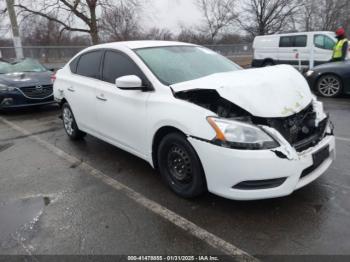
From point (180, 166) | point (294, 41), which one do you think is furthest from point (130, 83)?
point (294, 41)

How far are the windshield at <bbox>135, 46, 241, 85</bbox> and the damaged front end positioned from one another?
0.52 m

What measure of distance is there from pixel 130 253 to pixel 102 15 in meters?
17.2

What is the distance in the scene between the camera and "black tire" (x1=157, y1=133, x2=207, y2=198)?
2980 millimetres

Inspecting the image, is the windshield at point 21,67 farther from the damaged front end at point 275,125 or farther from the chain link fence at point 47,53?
the damaged front end at point 275,125

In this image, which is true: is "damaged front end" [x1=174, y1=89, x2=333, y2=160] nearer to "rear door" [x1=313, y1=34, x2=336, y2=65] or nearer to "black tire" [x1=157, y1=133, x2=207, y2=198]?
"black tire" [x1=157, y1=133, x2=207, y2=198]

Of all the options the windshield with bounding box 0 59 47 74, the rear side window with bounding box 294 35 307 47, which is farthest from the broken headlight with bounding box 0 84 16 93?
the rear side window with bounding box 294 35 307 47

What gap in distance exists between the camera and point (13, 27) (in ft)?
41.1

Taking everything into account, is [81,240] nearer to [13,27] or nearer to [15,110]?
[15,110]

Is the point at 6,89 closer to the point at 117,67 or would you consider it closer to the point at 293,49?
the point at 117,67

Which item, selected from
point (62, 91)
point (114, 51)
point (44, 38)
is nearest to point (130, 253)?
point (114, 51)

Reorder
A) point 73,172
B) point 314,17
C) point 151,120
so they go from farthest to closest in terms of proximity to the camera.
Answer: point 314,17
point 73,172
point 151,120

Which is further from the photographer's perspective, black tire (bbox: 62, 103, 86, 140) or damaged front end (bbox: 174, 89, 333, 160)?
black tire (bbox: 62, 103, 86, 140)

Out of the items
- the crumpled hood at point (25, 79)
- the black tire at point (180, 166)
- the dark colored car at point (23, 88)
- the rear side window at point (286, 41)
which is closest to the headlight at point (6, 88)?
the dark colored car at point (23, 88)

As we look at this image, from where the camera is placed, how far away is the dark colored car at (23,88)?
786cm
